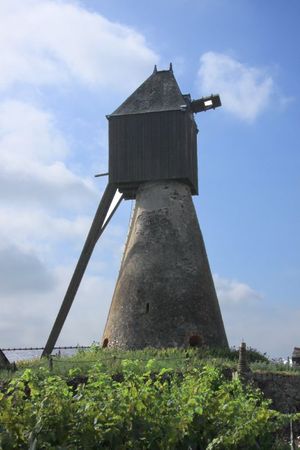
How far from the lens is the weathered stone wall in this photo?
54.7 ft

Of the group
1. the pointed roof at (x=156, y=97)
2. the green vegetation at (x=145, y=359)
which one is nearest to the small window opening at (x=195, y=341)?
the green vegetation at (x=145, y=359)

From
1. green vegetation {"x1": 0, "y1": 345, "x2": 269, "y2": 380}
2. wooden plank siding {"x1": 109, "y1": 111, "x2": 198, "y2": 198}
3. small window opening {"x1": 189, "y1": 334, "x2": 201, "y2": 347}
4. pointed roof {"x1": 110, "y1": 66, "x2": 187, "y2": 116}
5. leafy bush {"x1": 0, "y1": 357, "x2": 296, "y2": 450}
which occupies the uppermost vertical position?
pointed roof {"x1": 110, "y1": 66, "x2": 187, "y2": 116}

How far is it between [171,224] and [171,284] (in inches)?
77.1

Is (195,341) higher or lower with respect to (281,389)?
higher

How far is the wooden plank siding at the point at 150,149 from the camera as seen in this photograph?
2183 centimetres

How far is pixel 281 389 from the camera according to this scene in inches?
666

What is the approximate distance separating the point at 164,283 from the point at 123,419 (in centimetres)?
1345

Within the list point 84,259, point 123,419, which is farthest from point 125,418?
point 84,259

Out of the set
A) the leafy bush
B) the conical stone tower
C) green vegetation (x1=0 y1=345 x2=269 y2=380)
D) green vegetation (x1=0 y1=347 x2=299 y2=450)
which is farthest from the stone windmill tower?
the leafy bush

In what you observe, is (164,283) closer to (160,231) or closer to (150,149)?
(160,231)

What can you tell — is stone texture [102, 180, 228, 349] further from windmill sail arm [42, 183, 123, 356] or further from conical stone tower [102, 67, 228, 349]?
windmill sail arm [42, 183, 123, 356]

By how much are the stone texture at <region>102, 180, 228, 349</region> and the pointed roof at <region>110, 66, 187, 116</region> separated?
263 centimetres

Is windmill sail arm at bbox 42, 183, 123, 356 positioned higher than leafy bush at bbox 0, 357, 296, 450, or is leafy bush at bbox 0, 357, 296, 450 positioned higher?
windmill sail arm at bbox 42, 183, 123, 356

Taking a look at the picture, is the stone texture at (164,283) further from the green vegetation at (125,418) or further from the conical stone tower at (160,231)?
the green vegetation at (125,418)
